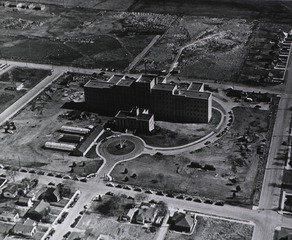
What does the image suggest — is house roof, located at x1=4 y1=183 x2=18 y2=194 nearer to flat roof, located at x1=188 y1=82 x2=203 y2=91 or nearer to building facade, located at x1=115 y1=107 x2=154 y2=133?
building facade, located at x1=115 y1=107 x2=154 y2=133

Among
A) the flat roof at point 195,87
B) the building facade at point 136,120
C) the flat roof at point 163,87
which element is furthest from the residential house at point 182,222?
the flat roof at point 195,87

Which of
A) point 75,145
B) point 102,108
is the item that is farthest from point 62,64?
→ point 75,145

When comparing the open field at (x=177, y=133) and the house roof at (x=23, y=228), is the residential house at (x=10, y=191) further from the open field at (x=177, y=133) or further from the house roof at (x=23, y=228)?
the open field at (x=177, y=133)

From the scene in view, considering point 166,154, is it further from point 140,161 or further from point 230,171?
point 230,171

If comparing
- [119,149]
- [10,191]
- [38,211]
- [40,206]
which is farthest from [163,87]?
[38,211]

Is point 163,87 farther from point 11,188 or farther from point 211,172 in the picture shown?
point 11,188

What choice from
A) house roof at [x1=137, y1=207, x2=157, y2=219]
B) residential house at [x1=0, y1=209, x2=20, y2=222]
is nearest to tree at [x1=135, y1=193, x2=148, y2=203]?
house roof at [x1=137, y1=207, x2=157, y2=219]
